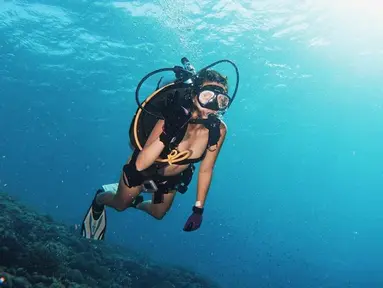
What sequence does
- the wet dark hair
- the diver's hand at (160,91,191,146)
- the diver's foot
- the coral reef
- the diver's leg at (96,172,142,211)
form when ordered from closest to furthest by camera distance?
the diver's hand at (160,91,191,146) < the wet dark hair < the diver's leg at (96,172,142,211) < the diver's foot < the coral reef

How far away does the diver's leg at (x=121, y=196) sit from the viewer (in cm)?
614

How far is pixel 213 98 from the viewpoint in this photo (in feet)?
14.8

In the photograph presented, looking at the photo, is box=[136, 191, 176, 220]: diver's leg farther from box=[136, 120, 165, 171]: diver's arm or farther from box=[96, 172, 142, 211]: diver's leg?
box=[136, 120, 165, 171]: diver's arm

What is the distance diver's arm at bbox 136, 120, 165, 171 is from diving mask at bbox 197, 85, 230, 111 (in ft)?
2.27

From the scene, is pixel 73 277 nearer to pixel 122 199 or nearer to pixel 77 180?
pixel 122 199

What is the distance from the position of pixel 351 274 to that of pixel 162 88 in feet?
309

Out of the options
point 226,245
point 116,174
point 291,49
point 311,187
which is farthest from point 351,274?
point 291,49

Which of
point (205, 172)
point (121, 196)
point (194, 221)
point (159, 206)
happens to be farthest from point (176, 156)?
point (159, 206)

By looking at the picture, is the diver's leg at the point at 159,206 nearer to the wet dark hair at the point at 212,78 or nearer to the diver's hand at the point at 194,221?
the diver's hand at the point at 194,221

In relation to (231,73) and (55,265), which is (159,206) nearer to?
(55,265)

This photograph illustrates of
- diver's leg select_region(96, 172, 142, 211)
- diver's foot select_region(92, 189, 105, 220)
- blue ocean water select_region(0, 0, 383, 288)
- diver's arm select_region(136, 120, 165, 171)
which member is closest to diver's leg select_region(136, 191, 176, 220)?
diver's leg select_region(96, 172, 142, 211)

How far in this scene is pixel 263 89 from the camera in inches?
1190

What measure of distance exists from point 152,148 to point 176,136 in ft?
1.28

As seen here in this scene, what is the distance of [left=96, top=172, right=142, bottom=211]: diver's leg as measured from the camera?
6.14m
